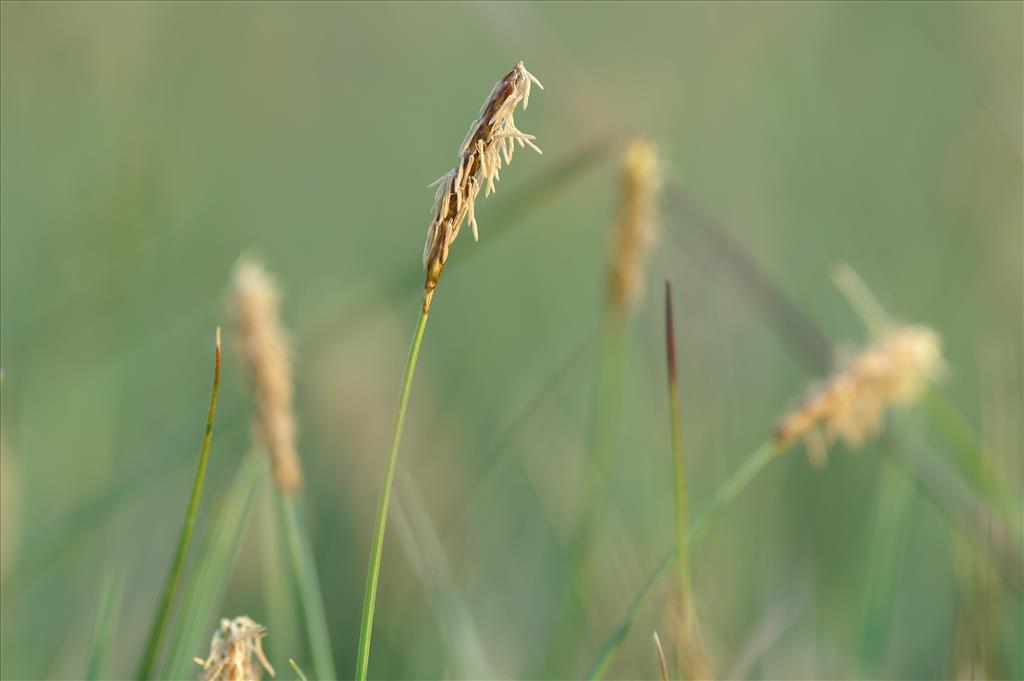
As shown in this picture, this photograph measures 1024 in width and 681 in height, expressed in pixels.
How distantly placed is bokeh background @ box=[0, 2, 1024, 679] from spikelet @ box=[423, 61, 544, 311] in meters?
0.33

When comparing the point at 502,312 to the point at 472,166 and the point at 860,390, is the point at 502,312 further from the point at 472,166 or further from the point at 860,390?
the point at 472,166

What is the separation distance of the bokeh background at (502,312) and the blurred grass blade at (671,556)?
6.7 inches

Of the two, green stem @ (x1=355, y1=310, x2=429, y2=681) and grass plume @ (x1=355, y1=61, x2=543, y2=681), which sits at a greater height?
grass plume @ (x1=355, y1=61, x2=543, y2=681)

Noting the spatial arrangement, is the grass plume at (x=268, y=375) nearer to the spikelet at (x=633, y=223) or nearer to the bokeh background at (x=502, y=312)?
the bokeh background at (x=502, y=312)

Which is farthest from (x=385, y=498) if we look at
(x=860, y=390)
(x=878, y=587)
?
(x=878, y=587)

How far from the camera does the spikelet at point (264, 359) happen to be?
0.67 metres

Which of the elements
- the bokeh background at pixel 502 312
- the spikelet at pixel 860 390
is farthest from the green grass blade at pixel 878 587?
the spikelet at pixel 860 390

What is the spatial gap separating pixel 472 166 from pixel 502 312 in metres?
1.75

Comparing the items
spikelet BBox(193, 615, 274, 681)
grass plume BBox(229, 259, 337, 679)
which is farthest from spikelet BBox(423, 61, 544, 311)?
grass plume BBox(229, 259, 337, 679)

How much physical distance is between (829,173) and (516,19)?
2.81 feet

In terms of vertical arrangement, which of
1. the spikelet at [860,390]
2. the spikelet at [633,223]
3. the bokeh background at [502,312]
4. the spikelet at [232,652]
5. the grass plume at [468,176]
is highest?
the bokeh background at [502,312]

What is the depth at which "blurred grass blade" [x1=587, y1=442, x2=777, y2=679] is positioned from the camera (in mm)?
560

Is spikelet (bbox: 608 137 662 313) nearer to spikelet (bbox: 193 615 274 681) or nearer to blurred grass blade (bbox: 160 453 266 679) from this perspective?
blurred grass blade (bbox: 160 453 266 679)

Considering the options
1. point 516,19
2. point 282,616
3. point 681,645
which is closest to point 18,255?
point 516,19
